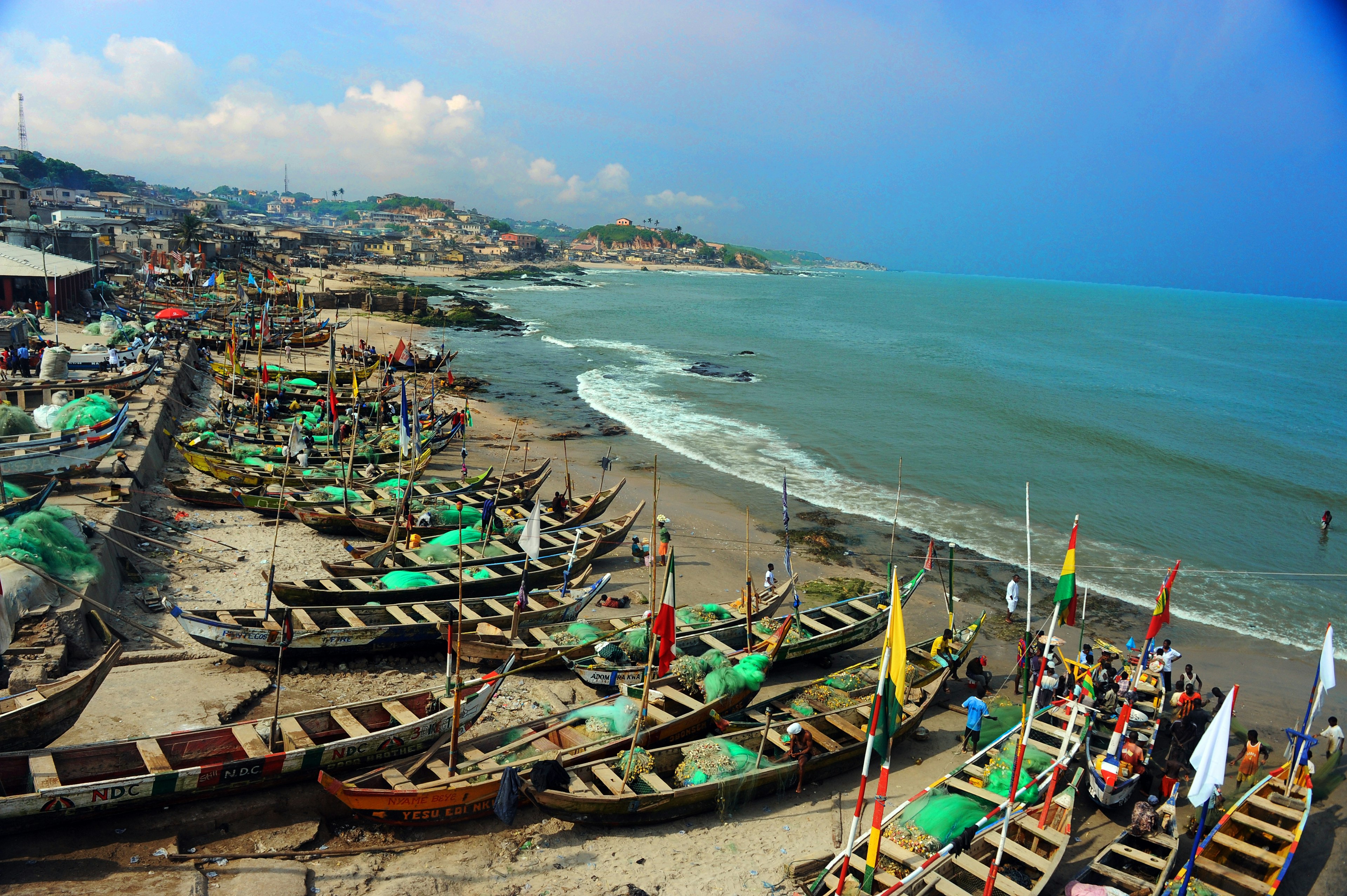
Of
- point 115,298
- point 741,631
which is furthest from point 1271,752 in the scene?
point 115,298

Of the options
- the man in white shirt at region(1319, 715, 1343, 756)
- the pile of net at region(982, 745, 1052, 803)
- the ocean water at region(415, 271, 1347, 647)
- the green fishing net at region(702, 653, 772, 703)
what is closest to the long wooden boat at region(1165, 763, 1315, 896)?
the pile of net at region(982, 745, 1052, 803)

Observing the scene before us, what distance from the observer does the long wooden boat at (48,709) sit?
9.09m

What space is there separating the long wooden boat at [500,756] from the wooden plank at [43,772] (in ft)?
9.58

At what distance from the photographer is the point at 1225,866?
32.2ft

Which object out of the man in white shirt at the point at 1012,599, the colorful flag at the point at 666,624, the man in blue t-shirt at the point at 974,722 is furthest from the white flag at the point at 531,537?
the man in white shirt at the point at 1012,599

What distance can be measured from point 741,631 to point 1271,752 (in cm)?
1005

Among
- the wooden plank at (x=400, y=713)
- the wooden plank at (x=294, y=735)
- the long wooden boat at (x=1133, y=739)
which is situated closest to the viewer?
the wooden plank at (x=294, y=735)

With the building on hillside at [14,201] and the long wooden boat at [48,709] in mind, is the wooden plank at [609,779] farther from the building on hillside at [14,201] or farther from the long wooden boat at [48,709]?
the building on hillside at [14,201]

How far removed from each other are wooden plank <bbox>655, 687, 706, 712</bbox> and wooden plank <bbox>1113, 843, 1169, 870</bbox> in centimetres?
587

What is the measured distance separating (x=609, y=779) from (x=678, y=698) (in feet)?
7.41

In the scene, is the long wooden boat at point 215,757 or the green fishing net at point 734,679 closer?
the long wooden boat at point 215,757

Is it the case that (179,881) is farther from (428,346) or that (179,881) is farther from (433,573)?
(428,346)

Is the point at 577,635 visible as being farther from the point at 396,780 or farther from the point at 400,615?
the point at 396,780

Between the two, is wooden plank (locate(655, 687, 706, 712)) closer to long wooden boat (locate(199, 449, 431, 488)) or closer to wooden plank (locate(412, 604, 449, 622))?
wooden plank (locate(412, 604, 449, 622))
